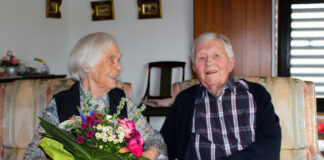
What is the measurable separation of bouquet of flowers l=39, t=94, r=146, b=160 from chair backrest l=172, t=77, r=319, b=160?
919 millimetres

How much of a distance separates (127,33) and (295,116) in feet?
11.3

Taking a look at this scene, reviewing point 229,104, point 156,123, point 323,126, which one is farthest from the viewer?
point 156,123

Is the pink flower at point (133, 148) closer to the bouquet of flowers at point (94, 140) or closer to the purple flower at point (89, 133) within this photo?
the bouquet of flowers at point (94, 140)

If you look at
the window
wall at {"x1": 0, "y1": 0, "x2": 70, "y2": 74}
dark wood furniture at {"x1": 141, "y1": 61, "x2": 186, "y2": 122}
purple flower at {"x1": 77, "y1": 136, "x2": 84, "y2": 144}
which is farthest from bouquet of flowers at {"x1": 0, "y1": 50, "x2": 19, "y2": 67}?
the window

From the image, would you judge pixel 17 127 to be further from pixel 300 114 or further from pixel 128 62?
pixel 128 62

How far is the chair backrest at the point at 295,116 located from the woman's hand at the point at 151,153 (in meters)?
0.67

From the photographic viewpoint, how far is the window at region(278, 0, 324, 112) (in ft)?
13.5

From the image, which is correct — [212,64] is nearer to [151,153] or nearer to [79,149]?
[151,153]

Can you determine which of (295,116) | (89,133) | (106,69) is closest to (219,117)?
(295,116)

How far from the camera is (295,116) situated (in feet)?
5.60

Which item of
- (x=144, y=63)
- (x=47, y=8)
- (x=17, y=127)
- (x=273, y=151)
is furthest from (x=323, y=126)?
(x=47, y=8)

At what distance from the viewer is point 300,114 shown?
170 cm

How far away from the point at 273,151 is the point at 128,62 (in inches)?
139

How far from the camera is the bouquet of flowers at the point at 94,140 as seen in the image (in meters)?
1.01
